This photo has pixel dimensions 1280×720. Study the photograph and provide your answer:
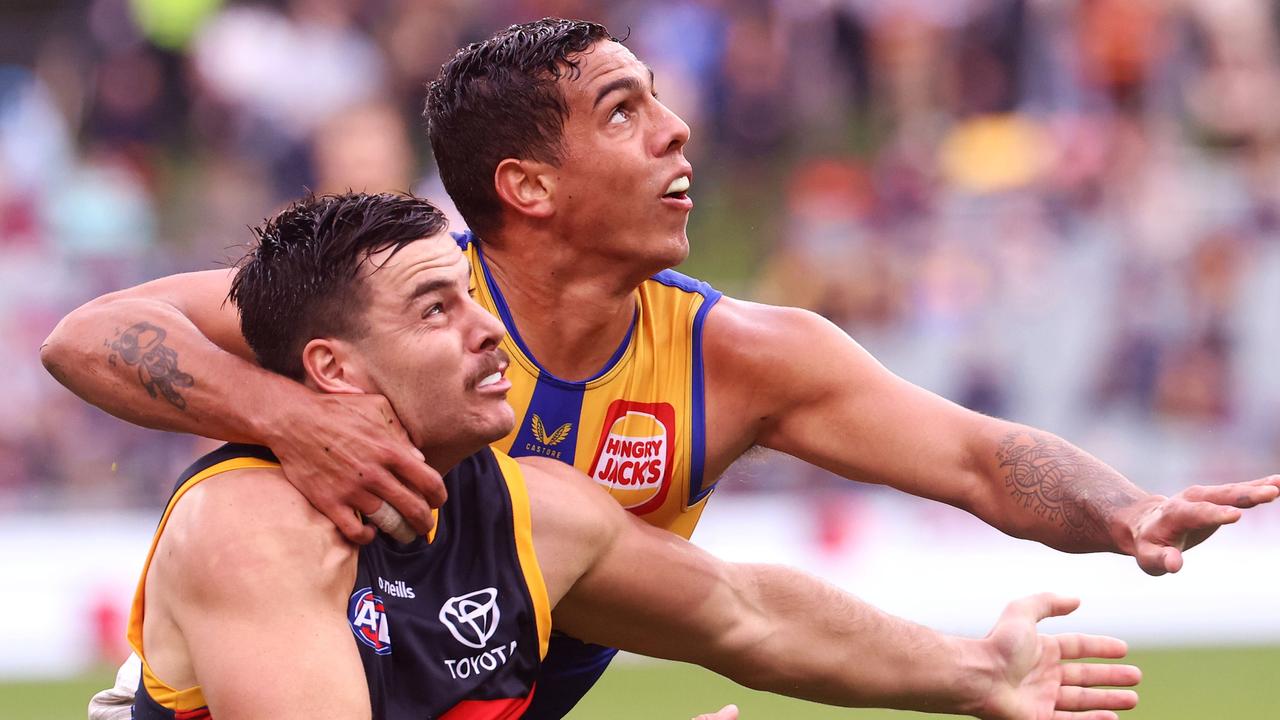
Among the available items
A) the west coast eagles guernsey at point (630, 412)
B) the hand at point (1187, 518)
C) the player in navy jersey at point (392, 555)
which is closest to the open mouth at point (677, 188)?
the west coast eagles guernsey at point (630, 412)

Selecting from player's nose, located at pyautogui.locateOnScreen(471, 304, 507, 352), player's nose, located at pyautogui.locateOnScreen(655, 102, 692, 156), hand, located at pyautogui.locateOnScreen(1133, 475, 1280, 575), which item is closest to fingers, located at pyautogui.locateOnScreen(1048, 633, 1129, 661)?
hand, located at pyautogui.locateOnScreen(1133, 475, 1280, 575)

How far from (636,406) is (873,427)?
2.33ft

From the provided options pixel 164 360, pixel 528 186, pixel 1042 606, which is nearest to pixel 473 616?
pixel 164 360

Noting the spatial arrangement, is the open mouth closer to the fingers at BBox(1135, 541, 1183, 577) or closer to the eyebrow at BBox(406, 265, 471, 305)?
the eyebrow at BBox(406, 265, 471, 305)

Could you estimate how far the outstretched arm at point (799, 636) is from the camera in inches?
185

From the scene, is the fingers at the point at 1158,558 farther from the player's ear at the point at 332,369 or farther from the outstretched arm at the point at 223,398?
the player's ear at the point at 332,369

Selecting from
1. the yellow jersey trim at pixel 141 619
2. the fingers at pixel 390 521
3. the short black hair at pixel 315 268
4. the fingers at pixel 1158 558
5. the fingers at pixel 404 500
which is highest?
the fingers at pixel 1158 558

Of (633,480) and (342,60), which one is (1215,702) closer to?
(633,480)

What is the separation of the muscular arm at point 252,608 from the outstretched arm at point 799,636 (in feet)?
2.71

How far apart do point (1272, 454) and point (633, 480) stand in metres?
7.75

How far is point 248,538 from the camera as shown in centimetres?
376

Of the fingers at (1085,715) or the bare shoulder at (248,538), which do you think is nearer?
the bare shoulder at (248,538)

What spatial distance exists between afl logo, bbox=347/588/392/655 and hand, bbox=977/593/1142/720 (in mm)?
2065

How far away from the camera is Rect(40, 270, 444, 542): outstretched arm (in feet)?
13.2
